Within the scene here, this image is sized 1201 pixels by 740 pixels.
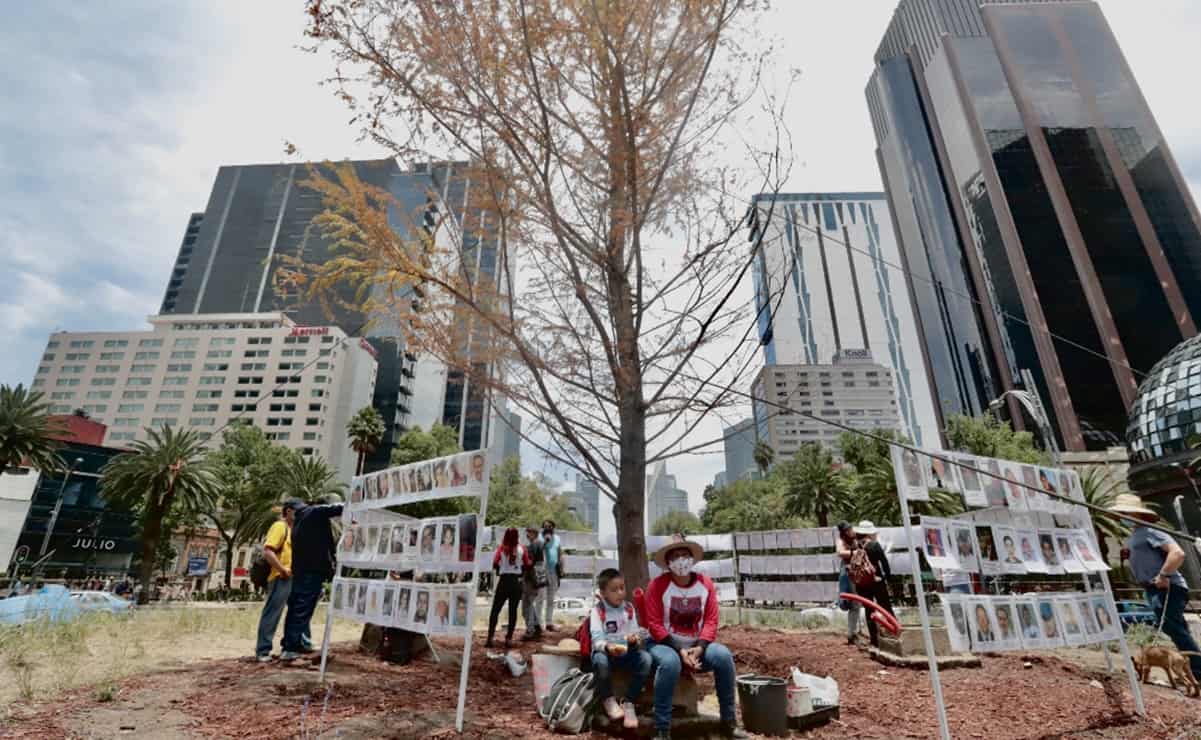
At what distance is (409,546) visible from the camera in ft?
15.7

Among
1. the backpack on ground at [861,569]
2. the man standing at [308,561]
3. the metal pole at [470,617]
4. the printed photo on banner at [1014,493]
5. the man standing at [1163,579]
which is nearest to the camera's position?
the metal pole at [470,617]

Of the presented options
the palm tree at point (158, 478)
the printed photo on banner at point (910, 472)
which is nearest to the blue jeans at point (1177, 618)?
the printed photo on banner at point (910, 472)

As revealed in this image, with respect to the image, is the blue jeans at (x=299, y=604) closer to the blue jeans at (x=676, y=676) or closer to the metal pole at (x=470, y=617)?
the metal pole at (x=470, y=617)

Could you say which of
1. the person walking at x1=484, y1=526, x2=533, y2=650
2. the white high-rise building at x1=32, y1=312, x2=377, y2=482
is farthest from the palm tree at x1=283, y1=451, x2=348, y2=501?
the white high-rise building at x1=32, y1=312, x2=377, y2=482

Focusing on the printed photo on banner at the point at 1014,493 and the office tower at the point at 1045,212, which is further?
the office tower at the point at 1045,212

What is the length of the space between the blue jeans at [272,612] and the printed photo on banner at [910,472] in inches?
249

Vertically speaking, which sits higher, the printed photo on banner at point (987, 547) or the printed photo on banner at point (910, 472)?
the printed photo on banner at point (910, 472)

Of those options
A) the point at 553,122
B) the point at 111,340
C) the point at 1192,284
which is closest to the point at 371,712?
the point at 553,122

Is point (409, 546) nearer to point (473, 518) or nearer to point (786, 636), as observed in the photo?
point (473, 518)

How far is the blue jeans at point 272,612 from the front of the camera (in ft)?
19.4

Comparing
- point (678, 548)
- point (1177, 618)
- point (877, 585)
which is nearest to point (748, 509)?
point (877, 585)

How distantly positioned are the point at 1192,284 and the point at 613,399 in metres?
104

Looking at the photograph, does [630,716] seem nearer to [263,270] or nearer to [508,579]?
[508,579]

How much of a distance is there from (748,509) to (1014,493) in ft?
182
